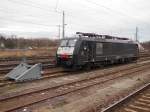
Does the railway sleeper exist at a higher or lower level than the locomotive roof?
lower

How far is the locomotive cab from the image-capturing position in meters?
19.1

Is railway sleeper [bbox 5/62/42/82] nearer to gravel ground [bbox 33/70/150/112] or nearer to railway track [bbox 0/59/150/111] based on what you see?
railway track [bbox 0/59/150/111]

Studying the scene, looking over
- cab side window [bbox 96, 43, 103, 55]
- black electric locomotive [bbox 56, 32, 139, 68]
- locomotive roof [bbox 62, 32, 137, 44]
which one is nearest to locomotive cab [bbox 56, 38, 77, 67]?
black electric locomotive [bbox 56, 32, 139, 68]

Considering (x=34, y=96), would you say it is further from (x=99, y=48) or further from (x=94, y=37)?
(x=99, y=48)

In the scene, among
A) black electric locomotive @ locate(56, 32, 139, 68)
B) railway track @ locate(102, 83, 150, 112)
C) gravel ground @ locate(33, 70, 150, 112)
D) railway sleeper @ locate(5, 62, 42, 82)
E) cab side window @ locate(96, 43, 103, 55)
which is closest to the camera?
railway track @ locate(102, 83, 150, 112)

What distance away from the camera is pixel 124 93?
12.2m

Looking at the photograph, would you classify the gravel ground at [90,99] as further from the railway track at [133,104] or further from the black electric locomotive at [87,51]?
the black electric locomotive at [87,51]

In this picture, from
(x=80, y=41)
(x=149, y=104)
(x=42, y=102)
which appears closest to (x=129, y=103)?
(x=149, y=104)

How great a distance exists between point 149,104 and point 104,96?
2.18m

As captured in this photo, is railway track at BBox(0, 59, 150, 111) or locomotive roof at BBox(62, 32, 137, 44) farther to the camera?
locomotive roof at BBox(62, 32, 137, 44)

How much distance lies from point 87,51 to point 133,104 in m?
10.4

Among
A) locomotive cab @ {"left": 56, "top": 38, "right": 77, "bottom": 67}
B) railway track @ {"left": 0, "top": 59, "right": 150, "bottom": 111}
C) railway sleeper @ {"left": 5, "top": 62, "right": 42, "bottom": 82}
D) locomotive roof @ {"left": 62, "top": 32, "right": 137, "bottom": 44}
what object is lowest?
railway track @ {"left": 0, "top": 59, "right": 150, "bottom": 111}

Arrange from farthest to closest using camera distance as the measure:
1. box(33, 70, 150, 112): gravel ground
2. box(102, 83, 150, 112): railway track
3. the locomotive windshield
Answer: the locomotive windshield, box(33, 70, 150, 112): gravel ground, box(102, 83, 150, 112): railway track

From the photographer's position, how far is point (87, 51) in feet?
65.6
